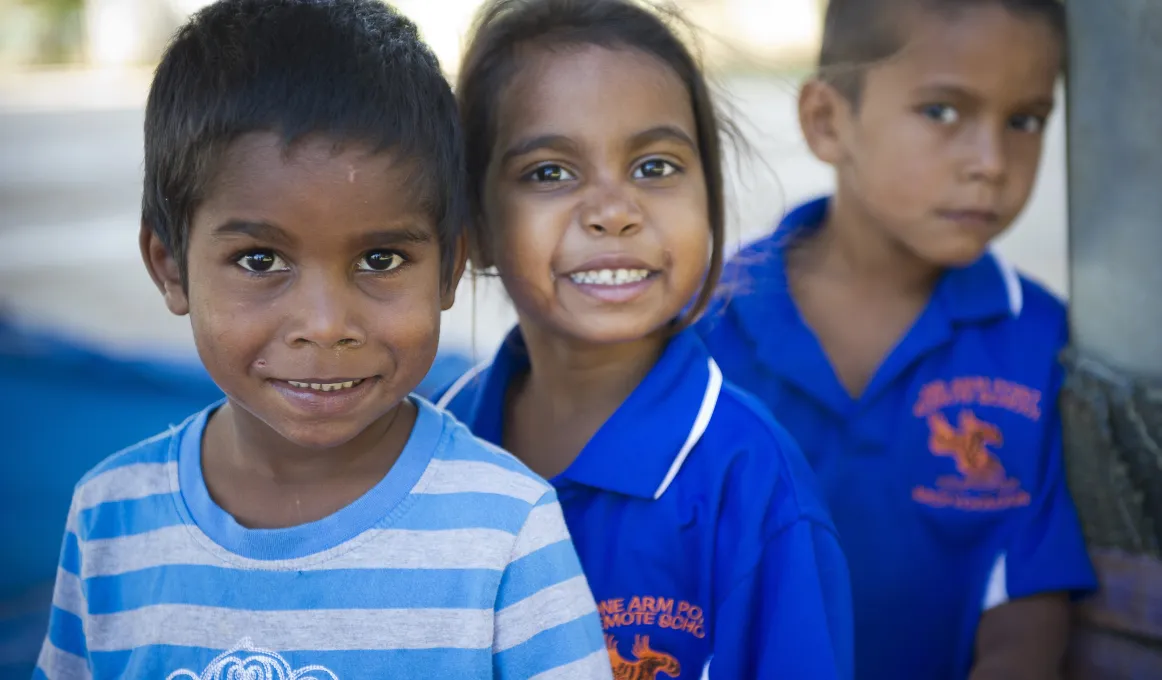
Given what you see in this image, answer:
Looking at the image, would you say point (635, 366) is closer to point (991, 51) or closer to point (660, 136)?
point (660, 136)

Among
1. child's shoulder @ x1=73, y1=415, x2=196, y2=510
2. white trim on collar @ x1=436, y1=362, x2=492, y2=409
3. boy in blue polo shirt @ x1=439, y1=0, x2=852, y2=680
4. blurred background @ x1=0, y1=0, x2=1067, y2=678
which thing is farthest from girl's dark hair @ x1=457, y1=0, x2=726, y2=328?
child's shoulder @ x1=73, y1=415, x2=196, y2=510

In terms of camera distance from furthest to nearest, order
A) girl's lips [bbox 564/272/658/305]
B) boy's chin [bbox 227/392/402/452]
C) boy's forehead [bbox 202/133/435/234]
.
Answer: girl's lips [bbox 564/272/658/305] < boy's chin [bbox 227/392/402/452] < boy's forehead [bbox 202/133/435/234]

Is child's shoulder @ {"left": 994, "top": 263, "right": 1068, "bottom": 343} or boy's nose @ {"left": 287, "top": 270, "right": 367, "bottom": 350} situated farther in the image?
child's shoulder @ {"left": 994, "top": 263, "right": 1068, "bottom": 343}

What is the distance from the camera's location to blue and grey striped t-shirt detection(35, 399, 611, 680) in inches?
60.4

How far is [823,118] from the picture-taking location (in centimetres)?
262

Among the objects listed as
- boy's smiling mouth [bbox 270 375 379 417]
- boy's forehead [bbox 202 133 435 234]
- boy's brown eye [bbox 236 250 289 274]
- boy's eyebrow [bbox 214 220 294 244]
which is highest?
boy's forehead [bbox 202 133 435 234]

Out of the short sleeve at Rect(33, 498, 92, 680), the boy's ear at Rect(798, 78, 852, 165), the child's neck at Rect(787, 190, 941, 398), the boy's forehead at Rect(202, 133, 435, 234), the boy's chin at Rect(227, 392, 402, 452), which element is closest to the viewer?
the boy's forehead at Rect(202, 133, 435, 234)

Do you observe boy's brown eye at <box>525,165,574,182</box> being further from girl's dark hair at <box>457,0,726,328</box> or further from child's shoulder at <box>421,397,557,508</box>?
child's shoulder at <box>421,397,557,508</box>

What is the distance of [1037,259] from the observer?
19.7 feet

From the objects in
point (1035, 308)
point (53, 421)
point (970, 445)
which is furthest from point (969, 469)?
point (53, 421)

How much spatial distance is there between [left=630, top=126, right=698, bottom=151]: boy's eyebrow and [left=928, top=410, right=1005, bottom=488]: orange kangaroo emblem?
0.78 meters

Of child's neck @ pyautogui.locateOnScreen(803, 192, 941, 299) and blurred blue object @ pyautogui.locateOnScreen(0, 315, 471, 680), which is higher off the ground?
child's neck @ pyautogui.locateOnScreen(803, 192, 941, 299)

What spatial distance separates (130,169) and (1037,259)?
875cm

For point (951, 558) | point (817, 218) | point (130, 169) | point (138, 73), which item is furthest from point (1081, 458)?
point (138, 73)
